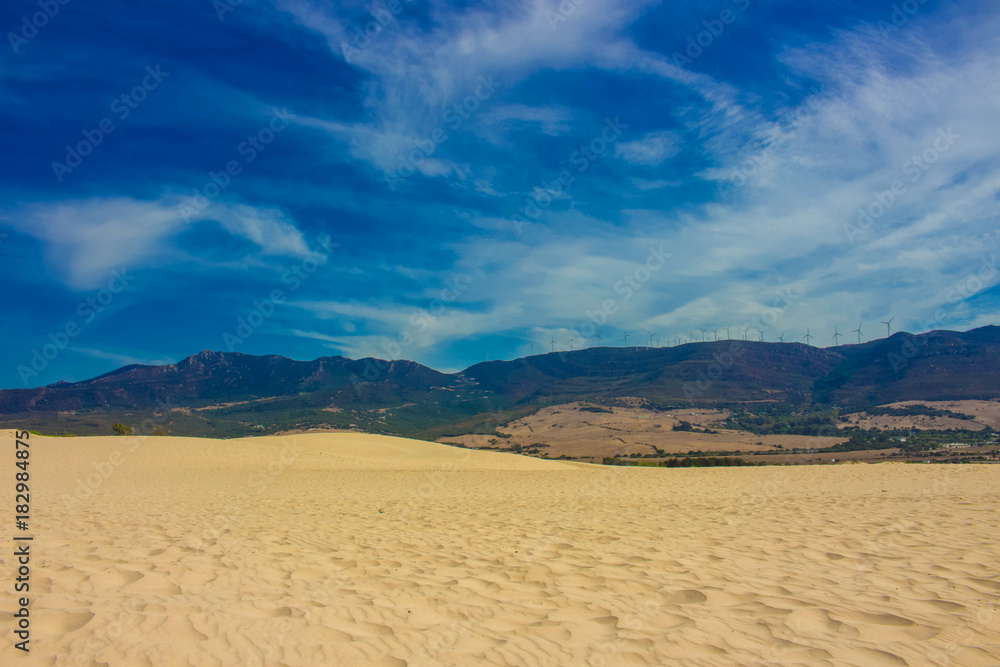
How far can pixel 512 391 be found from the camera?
18188 centimetres

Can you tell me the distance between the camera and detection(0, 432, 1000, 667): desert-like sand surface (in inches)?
146

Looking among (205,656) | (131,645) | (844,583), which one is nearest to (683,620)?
(844,583)

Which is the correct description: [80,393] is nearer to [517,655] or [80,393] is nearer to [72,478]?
[72,478]

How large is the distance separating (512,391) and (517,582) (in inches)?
6985

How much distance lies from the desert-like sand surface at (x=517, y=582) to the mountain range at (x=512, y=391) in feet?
248

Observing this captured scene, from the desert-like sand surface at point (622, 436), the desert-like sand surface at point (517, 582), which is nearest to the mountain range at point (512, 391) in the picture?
the desert-like sand surface at point (622, 436)

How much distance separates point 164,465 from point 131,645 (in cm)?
2451

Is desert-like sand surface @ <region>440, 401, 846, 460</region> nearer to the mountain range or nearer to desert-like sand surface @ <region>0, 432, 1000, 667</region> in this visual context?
the mountain range

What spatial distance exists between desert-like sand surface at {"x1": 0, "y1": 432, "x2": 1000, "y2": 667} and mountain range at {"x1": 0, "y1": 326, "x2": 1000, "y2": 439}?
7550cm

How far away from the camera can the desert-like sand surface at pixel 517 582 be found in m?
3.71

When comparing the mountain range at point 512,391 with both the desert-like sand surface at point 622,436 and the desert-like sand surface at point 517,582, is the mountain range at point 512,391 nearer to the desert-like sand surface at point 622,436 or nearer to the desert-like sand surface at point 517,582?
the desert-like sand surface at point 622,436

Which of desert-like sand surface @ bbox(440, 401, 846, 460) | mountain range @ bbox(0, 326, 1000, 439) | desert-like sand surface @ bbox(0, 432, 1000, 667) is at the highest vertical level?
mountain range @ bbox(0, 326, 1000, 439)

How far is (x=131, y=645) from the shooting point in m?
3.59

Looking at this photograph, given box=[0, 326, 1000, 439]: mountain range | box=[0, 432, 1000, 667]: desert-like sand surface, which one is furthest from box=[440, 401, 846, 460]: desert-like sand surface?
box=[0, 432, 1000, 667]: desert-like sand surface
